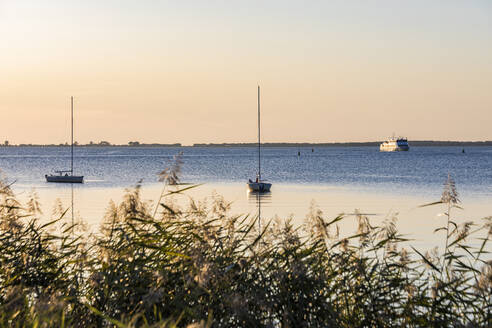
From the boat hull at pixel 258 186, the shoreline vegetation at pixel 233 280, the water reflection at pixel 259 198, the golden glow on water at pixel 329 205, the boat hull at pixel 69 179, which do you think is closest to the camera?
the shoreline vegetation at pixel 233 280

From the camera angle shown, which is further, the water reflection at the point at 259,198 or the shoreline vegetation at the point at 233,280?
the water reflection at the point at 259,198

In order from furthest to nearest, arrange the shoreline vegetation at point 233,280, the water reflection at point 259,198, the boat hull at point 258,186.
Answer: the boat hull at point 258,186, the water reflection at point 259,198, the shoreline vegetation at point 233,280

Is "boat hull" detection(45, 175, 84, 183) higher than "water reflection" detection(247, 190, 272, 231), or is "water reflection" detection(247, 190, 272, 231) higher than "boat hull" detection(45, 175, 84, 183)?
"boat hull" detection(45, 175, 84, 183)

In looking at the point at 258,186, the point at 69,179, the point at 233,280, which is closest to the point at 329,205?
the point at 258,186

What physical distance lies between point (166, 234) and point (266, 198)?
138ft

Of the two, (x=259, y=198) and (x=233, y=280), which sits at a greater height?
(x=233, y=280)

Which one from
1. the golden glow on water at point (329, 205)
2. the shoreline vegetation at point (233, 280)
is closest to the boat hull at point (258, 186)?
the golden glow on water at point (329, 205)

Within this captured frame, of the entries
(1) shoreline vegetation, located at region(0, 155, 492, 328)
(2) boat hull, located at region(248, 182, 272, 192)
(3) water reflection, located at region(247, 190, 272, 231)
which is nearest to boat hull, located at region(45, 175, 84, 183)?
(2) boat hull, located at region(248, 182, 272, 192)

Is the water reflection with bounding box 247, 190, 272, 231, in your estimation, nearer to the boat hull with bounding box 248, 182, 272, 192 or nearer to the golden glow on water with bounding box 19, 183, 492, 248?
the golden glow on water with bounding box 19, 183, 492, 248

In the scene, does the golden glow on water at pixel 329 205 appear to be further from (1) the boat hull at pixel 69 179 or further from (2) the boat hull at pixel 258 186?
(1) the boat hull at pixel 69 179

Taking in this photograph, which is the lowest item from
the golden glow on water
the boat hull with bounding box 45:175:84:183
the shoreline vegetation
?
the golden glow on water

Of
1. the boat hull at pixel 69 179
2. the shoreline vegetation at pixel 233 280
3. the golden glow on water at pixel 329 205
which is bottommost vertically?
the golden glow on water at pixel 329 205

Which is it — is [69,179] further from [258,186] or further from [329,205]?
[329,205]

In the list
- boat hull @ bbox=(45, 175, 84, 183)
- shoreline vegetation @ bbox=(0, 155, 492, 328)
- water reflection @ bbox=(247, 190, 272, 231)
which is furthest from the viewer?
boat hull @ bbox=(45, 175, 84, 183)
